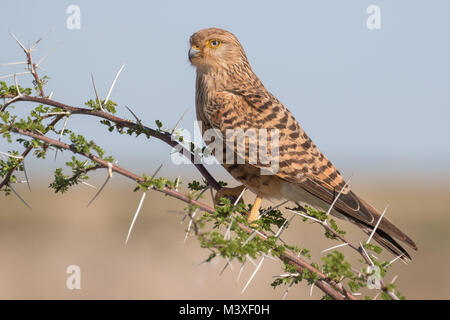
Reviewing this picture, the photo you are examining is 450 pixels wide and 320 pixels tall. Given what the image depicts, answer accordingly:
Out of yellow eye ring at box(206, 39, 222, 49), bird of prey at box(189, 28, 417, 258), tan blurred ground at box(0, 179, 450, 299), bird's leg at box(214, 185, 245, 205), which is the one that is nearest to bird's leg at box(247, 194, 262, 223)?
bird of prey at box(189, 28, 417, 258)

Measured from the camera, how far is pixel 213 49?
6250 mm

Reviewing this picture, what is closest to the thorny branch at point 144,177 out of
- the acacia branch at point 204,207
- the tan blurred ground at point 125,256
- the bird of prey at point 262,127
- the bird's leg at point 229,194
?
the acacia branch at point 204,207

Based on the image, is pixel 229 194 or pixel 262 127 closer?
pixel 229 194

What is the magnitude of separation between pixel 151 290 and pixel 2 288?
283 cm

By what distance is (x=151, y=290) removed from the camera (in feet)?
42.3

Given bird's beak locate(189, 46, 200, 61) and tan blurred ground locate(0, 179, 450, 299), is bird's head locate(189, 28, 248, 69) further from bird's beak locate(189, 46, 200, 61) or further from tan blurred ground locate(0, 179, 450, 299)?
tan blurred ground locate(0, 179, 450, 299)

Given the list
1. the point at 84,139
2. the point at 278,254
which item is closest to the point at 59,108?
the point at 84,139

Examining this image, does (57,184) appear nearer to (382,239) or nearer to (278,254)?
(278,254)

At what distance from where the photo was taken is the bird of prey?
4.75 meters

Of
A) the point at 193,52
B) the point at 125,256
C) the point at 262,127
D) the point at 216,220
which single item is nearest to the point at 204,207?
the point at 216,220

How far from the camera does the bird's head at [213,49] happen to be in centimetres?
619

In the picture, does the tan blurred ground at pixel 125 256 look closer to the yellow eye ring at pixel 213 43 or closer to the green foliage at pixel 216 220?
the yellow eye ring at pixel 213 43

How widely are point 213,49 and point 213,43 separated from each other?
0.26ft

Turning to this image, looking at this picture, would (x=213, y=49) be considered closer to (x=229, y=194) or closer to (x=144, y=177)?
(x=229, y=194)
